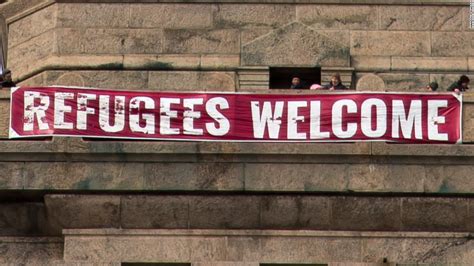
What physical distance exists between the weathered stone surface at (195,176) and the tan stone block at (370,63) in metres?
6.26

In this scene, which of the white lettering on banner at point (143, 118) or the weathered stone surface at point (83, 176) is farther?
the white lettering on banner at point (143, 118)

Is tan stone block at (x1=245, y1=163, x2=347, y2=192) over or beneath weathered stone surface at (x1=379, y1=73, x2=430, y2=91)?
beneath

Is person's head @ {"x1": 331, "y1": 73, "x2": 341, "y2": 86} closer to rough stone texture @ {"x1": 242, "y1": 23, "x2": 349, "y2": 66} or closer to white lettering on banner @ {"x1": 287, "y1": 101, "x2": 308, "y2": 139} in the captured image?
white lettering on banner @ {"x1": 287, "y1": 101, "x2": 308, "y2": 139}

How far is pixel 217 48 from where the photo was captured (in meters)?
38.1

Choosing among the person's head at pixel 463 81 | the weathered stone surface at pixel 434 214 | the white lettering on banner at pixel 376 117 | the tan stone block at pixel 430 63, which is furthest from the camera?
the tan stone block at pixel 430 63

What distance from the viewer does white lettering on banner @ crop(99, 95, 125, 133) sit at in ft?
109

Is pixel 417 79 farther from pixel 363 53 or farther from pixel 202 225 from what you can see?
pixel 202 225

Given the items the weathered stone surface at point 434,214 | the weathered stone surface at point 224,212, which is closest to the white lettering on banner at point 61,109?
the weathered stone surface at point 224,212

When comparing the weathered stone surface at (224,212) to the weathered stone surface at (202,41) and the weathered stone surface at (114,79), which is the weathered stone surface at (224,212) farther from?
the weathered stone surface at (202,41)

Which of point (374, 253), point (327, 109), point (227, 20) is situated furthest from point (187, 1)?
point (374, 253)

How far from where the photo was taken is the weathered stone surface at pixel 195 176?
32406 mm

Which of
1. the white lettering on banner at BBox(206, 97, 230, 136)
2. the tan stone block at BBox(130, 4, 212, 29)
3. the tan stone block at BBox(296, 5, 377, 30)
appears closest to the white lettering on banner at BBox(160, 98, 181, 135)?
the white lettering on banner at BBox(206, 97, 230, 136)

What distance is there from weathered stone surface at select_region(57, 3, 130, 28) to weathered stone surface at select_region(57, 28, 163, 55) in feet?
0.49

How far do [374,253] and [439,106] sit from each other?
322 centimetres
